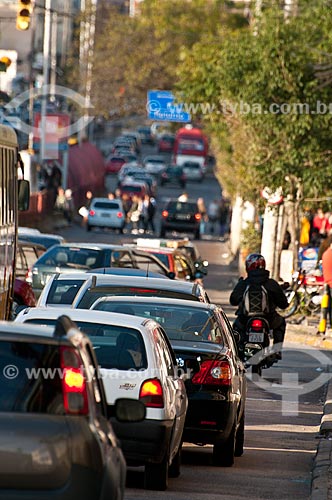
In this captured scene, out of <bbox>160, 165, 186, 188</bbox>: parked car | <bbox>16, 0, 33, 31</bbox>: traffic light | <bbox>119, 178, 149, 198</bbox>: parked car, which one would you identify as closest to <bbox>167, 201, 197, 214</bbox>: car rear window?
<bbox>119, 178, 149, 198</bbox>: parked car

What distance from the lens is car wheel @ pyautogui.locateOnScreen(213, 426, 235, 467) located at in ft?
40.8

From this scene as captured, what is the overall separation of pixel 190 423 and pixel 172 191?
87021 millimetres

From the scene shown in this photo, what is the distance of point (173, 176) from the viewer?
10075cm

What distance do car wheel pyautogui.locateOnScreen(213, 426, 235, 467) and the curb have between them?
0.72 metres

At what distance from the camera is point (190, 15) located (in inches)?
3078

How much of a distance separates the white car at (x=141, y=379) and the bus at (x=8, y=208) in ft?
20.1

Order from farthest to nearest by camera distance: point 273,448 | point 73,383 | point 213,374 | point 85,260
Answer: point 85,260 → point 273,448 → point 213,374 → point 73,383

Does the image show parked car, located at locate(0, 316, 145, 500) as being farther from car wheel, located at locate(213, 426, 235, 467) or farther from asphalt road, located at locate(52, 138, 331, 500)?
car wheel, located at locate(213, 426, 235, 467)

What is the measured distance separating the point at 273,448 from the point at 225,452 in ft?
5.72

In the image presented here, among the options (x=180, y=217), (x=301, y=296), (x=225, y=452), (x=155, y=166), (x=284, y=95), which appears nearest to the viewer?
(x=225, y=452)

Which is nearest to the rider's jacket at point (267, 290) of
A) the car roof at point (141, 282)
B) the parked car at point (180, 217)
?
the car roof at point (141, 282)

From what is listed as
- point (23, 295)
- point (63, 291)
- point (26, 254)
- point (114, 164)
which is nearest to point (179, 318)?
point (63, 291)

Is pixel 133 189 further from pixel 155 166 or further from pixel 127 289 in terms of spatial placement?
pixel 127 289

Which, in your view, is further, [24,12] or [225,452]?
[24,12]
